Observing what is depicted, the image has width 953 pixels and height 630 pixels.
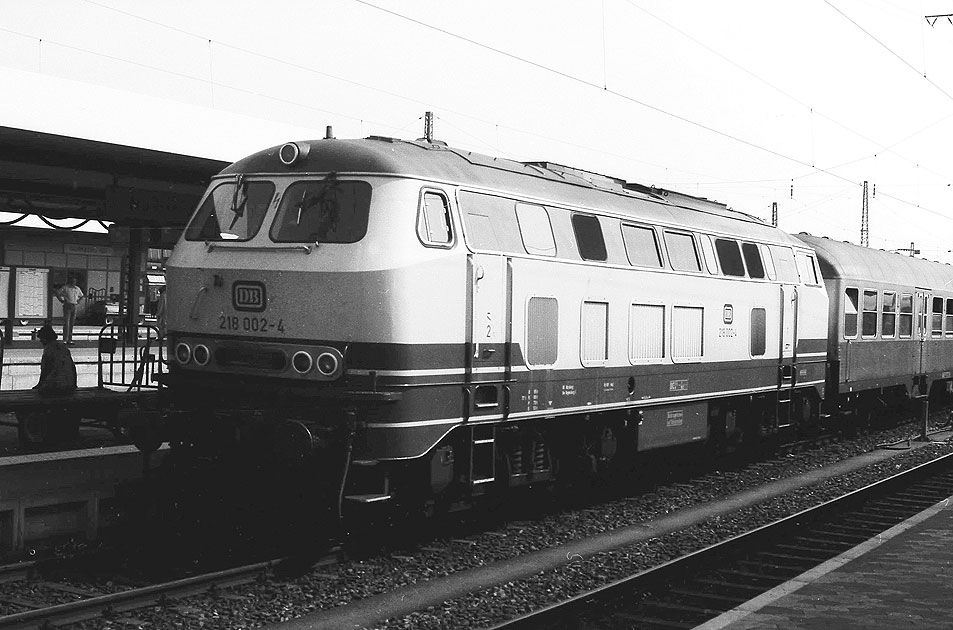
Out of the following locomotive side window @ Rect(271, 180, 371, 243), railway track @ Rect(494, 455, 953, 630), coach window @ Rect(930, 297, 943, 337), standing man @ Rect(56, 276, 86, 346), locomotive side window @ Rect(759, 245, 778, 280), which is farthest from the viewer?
coach window @ Rect(930, 297, 943, 337)

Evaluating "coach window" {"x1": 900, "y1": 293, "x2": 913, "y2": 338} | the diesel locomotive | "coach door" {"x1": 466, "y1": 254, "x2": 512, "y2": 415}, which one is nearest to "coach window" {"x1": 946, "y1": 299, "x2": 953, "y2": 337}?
"coach window" {"x1": 900, "y1": 293, "x2": 913, "y2": 338}

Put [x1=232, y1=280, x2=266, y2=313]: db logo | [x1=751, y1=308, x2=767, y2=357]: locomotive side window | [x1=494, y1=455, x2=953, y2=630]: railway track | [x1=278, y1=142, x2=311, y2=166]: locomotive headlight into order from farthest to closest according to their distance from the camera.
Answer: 1. [x1=751, y1=308, x2=767, y2=357]: locomotive side window
2. [x1=278, y1=142, x2=311, y2=166]: locomotive headlight
3. [x1=232, y1=280, x2=266, y2=313]: db logo
4. [x1=494, y1=455, x2=953, y2=630]: railway track

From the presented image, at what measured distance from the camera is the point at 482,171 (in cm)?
1069

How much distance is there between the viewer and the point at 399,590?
8.80 meters

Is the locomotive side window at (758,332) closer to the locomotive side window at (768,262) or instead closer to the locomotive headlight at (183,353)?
the locomotive side window at (768,262)

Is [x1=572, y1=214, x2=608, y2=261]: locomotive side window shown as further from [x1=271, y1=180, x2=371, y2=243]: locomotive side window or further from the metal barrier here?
the metal barrier

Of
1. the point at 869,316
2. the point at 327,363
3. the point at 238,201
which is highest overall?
the point at 238,201

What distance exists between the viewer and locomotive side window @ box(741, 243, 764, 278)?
15.6m

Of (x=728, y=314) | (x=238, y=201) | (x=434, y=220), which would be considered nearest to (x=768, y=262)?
(x=728, y=314)

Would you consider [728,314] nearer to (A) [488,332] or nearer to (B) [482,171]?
(B) [482,171]

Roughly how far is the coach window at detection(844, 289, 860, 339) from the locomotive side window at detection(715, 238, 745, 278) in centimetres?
615

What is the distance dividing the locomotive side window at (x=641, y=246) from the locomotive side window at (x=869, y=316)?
32.1ft

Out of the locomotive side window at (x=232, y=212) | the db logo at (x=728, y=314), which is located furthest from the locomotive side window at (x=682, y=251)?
the locomotive side window at (x=232, y=212)

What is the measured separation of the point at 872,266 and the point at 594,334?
1261cm
